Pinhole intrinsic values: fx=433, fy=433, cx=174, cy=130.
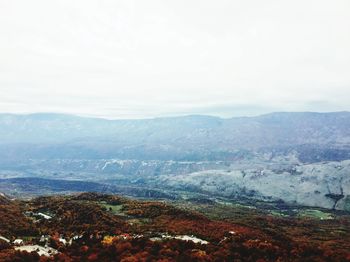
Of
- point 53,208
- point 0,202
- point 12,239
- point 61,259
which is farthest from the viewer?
point 0,202

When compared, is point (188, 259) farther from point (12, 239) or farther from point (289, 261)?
point (12, 239)

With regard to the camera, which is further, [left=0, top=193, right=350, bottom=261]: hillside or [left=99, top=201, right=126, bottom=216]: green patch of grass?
[left=99, top=201, right=126, bottom=216]: green patch of grass

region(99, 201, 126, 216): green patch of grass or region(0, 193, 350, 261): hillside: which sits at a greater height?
region(0, 193, 350, 261): hillside

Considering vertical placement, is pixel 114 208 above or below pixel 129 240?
below

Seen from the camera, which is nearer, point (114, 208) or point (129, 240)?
point (129, 240)

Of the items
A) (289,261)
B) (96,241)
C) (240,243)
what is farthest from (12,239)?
(289,261)

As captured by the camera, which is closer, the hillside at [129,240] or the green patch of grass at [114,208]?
the hillside at [129,240]

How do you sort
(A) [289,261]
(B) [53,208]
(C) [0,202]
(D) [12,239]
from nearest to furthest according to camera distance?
(A) [289,261] < (D) [12,239] < (B) [53,208] < (C) [0,202]

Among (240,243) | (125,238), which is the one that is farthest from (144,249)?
(240,243)

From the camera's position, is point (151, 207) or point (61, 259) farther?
point (151, 207)

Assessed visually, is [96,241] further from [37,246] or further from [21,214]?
[21,214]

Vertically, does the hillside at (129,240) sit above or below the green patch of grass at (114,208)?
above
